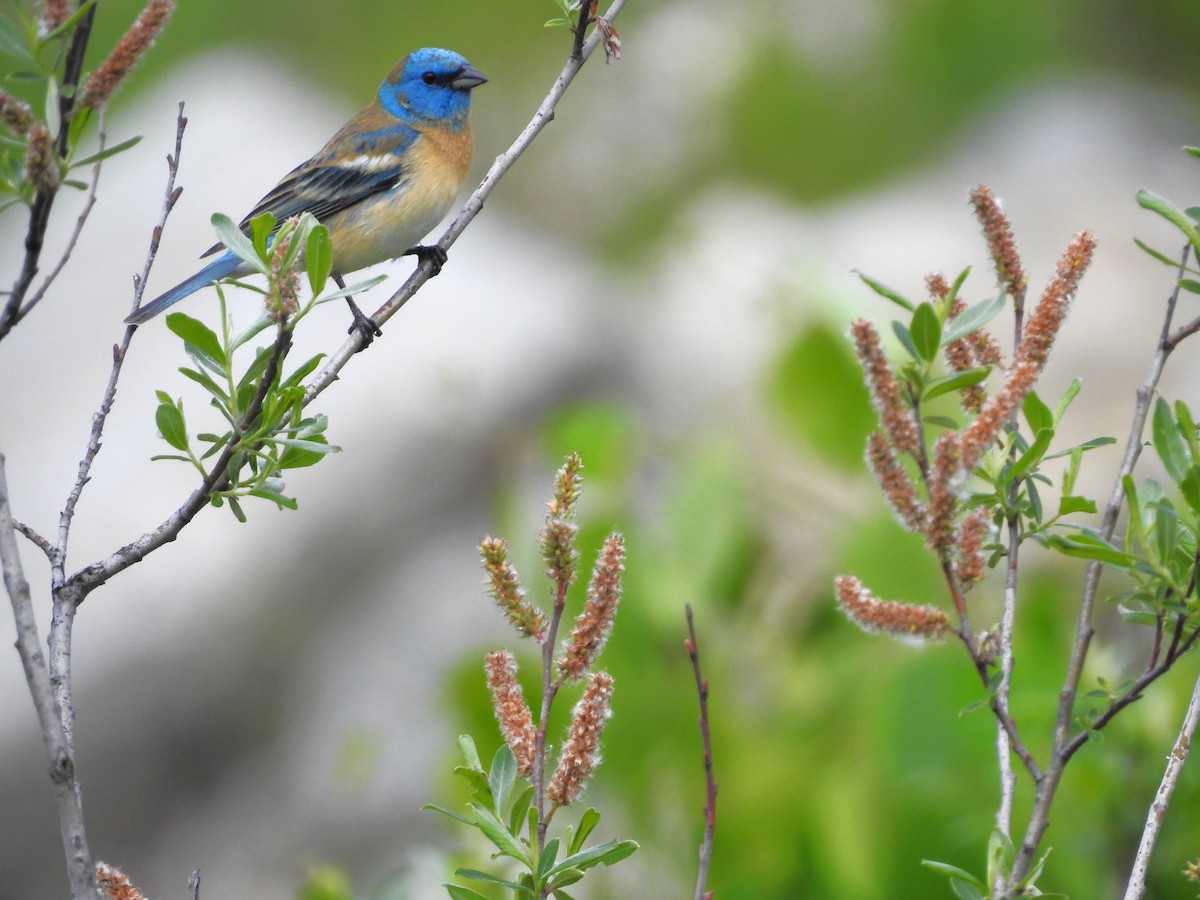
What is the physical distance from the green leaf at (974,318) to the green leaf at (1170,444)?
0.70 feet

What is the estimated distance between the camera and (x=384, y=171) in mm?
3957

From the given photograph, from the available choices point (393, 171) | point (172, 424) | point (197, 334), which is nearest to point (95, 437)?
point (172, 424)

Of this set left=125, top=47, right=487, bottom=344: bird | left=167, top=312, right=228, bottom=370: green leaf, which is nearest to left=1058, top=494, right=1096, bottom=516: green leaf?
left=167, top=312, right=228, bottom=370: green leaf

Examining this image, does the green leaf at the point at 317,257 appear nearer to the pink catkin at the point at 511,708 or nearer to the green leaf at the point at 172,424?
the green leaf at the point at 172,424

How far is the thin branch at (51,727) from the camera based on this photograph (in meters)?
1.27

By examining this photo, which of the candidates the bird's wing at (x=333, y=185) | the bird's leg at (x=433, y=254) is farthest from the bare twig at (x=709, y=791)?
the bird's wing at (x=333, y=185)

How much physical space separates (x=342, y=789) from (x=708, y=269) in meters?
3.18

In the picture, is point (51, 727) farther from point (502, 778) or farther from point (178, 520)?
point (502, 778)

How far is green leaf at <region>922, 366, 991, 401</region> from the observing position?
139 centimetres

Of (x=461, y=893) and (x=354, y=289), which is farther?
(x=354, y=289)

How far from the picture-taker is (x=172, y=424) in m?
1.67

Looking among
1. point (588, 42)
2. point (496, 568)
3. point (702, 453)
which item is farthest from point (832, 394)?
point (496, 568)

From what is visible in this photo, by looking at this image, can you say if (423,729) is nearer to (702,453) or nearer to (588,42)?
(702,453)

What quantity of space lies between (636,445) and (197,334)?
2.98 metres
